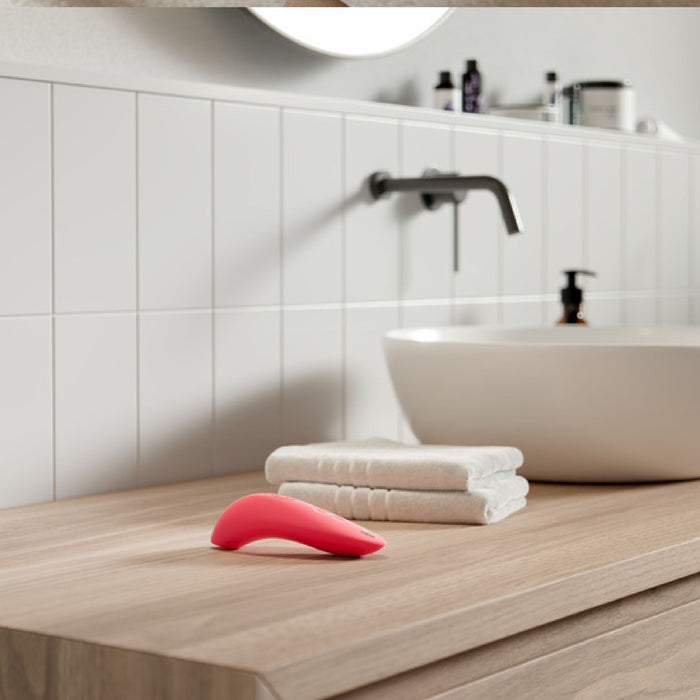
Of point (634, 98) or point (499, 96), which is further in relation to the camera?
point (634, 98)

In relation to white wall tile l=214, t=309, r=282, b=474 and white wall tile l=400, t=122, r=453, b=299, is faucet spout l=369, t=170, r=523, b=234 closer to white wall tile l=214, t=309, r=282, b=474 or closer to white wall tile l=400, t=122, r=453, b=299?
white wall tile l=400, t=122, r=453, b=299

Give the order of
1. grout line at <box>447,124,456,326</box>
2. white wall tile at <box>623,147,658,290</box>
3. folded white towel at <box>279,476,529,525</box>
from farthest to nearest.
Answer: white wall tile at <box>623,147,658,290</box>
grout line at <box>447,124,456,326</box>
folded white towel at <box>279,476,529,525</box>

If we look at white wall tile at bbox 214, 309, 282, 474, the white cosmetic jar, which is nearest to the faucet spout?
white wall tile at bbox 214, 309, 282, 474

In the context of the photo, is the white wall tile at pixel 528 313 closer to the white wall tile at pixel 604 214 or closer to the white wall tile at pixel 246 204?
the white wall tile at pixel 604 214

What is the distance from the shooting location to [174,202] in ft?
3.75

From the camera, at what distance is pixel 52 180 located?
3.37 feet

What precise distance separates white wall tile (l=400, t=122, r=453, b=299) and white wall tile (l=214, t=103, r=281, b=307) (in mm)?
228

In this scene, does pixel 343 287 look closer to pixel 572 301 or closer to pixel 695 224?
pixel 572 301

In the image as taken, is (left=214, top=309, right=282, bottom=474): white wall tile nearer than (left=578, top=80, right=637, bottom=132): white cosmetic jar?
Yes

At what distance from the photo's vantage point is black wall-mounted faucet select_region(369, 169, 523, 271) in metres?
1.16

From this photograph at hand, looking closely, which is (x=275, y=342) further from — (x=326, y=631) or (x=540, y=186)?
(x=326, y=631)

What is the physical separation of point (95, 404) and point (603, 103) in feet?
3.63

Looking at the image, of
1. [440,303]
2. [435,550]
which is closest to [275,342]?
[440,303]

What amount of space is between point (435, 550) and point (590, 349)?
0.35 metres
